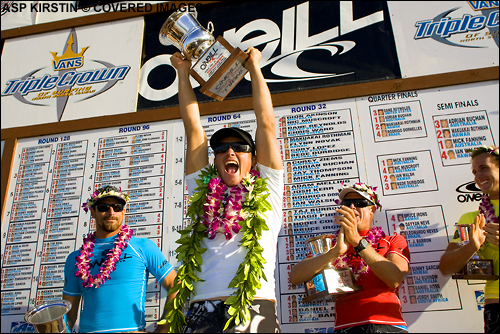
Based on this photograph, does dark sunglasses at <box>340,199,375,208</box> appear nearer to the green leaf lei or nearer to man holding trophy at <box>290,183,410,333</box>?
man holding trophy at <box>290,183,410,333</box>

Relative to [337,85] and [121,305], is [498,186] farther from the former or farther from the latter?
[121,305]

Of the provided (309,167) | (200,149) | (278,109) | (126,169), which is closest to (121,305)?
(200,149)

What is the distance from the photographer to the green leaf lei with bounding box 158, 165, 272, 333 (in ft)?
7.38

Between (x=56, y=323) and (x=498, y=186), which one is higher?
(x=498, y=186)

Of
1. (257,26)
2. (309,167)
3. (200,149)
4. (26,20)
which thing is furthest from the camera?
(26,20)

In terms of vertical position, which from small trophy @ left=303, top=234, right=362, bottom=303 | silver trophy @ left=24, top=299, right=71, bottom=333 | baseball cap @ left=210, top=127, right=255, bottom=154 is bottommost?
silver trophy @ left=24, top=299, right=71, bottom=333

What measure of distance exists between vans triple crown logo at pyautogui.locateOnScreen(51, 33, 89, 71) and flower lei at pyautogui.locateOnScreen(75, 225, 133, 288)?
2722 millimetres

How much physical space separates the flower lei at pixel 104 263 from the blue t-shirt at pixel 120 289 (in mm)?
30

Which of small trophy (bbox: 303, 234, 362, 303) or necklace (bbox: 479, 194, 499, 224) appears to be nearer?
small trophy (bbox: 303, 234, 362, 303)

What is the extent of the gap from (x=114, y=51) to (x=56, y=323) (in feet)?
11.8

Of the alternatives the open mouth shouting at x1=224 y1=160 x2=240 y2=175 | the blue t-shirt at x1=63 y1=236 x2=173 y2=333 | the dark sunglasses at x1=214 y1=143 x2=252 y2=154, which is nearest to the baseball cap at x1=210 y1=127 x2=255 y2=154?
A: the dark sunglasses at x1=214 y1=143 x2=252 y2=154

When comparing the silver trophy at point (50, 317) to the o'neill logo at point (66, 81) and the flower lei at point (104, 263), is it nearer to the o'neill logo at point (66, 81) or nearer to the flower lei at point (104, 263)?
the flower lei at point (104, 263)

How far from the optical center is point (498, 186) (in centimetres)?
306

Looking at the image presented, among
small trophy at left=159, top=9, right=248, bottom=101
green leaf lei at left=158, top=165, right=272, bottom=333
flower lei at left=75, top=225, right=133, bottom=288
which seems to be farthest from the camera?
flower lei at left=75, top=225, right=133, bottom=288
